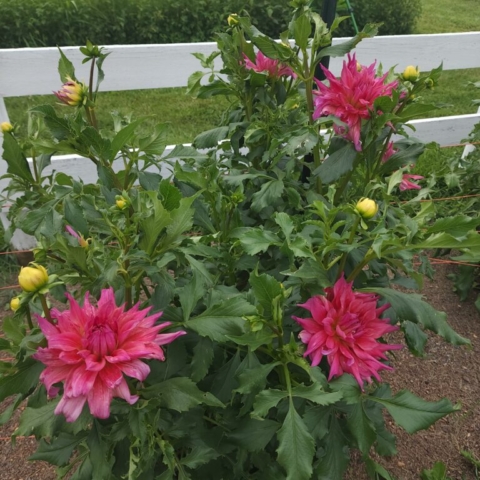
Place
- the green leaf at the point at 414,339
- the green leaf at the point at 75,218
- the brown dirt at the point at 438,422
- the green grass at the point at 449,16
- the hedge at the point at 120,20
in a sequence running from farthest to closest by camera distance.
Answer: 1. the green grass at the point at 449,16
2. the hedge at the point at 120,20
3. the brown dirt at the point at 438,422
4. the green leaf at the point at 414,339
5. the green leaf at the point at 75,218

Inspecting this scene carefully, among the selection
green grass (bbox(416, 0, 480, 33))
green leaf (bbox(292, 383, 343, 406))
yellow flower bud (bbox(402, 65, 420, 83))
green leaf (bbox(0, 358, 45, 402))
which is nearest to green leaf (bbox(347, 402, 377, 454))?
green leaf (bbox(292, 383, 343, 406))

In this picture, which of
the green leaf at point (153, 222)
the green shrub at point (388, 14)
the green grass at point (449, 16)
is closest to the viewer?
the green leaf at point (153, 222)

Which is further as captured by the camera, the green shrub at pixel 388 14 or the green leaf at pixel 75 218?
the green shrub at pixel 388 14

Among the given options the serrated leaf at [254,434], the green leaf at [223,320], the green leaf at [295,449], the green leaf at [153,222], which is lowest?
the serrated leaf at [254,434]

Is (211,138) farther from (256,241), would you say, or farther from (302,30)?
(256,241)

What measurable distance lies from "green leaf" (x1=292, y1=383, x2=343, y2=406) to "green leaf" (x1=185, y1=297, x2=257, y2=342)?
0.49 feet

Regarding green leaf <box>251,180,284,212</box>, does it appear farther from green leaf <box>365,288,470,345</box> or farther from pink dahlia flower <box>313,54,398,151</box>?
green leaf <box>365,288,470,345</box>

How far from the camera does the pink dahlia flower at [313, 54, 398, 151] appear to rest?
1.06m

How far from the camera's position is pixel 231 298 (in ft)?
2.89

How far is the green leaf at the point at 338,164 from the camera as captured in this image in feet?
3.64

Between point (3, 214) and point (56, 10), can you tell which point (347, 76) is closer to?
point (3, 214)

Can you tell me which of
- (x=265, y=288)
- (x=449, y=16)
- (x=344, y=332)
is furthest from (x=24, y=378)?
(x=449, y=16)

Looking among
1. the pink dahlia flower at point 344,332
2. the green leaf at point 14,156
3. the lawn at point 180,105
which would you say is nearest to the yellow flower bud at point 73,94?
the green leaf at point 14,156

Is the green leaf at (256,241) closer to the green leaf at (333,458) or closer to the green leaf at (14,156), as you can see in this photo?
the green leaf at (333,458)
